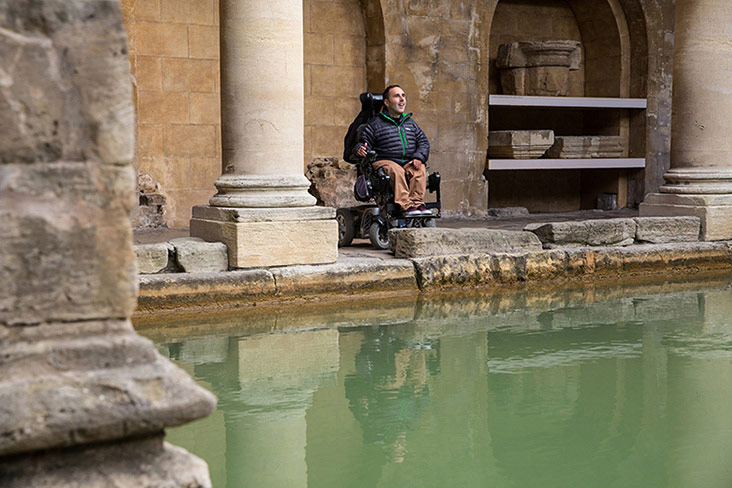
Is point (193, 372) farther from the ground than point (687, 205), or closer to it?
closer to it

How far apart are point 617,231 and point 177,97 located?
5.23 meters

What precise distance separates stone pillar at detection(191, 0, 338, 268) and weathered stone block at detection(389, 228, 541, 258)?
0.78 metres

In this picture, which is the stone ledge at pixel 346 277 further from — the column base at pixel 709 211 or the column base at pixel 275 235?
the column base at pixel 709 211

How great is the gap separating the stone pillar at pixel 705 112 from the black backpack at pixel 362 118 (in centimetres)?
319

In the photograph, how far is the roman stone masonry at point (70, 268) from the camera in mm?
1905

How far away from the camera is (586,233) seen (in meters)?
8.55

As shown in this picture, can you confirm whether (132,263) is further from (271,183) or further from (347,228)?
(347,228)

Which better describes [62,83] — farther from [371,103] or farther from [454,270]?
[371,103]

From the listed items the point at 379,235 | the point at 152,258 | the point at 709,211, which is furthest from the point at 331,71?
the point at 152,258

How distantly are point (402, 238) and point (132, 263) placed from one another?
5738 mm

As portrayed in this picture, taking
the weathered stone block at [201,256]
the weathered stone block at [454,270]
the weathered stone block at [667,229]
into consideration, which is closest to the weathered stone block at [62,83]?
the weathered stone block at [201,256]

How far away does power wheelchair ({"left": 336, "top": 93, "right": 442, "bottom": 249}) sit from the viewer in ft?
27.5

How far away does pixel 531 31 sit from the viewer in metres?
13.9

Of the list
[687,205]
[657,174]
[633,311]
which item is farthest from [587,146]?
[633,311]
